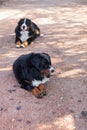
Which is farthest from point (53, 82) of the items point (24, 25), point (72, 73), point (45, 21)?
point (45, 21)

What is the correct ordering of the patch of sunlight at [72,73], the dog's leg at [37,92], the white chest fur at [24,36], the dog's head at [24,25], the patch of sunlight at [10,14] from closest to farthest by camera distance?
the dog's leg at [37,92] < the patch of sunlight at [72,73] < the dog's head at [24,25] < the white chest fur at [24,36] < the patch of sunlight at [10,14]

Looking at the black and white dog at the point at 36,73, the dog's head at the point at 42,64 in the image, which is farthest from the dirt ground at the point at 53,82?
the dog's head at the point at 42,64

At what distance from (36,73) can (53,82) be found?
611mm

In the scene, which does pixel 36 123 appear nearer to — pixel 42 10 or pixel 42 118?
pixel 42 118

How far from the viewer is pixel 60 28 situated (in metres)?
9.56

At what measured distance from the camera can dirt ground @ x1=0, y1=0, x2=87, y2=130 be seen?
4.73m

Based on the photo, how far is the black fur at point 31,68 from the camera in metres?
5.32

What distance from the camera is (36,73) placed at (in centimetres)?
536

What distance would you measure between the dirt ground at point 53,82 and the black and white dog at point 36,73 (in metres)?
0.13

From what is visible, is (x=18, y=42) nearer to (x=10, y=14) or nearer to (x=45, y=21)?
(x=45, y=21)

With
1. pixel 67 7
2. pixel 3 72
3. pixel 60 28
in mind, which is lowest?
pixel 67 7

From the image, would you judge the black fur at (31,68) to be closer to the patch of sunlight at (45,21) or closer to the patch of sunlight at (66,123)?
the patch of sunlight at (66,123)

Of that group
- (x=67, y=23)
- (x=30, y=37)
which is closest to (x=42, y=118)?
(x=30, y=37)

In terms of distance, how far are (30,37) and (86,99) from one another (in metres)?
3.27
